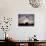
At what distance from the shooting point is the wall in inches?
140

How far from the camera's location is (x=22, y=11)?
362 cm

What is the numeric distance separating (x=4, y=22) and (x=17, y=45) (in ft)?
2.95

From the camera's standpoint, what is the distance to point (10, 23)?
3627 millimetres

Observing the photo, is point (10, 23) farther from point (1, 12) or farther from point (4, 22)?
point (1, 12)

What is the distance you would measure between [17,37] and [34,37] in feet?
1.66

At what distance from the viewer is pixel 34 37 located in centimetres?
350

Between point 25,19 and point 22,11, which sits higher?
point 22,11

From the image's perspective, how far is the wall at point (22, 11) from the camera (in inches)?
140

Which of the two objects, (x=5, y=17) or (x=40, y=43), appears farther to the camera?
(x=5, y=17)

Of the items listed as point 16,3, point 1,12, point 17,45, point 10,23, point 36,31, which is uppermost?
point 16,3

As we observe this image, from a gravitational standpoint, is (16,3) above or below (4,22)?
above

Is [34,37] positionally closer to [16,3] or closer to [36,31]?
[36,31]

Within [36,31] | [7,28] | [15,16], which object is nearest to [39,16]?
[36,31]

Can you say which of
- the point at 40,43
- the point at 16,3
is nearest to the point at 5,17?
the point at 16,3
